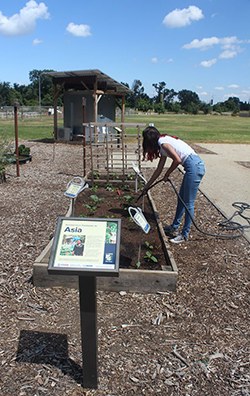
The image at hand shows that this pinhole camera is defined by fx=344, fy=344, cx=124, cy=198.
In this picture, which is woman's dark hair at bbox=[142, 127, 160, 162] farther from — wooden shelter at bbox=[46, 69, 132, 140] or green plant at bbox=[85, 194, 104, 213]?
wooden shelter at bbox=[46, 69, 132, 140]

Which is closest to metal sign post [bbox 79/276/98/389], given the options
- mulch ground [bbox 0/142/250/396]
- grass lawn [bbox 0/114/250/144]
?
mulch ground [bbox 0/142/250/396]

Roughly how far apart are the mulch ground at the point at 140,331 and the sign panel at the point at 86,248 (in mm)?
926

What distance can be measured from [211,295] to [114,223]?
1757 millimetres

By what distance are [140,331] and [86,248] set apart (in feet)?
3.94

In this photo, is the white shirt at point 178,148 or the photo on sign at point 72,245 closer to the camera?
the photo on sign at point 72,245

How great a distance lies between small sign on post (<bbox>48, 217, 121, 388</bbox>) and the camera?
6.78 ft

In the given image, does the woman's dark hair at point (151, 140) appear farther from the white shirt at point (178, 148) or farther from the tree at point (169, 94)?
the tree at point (169, 94)

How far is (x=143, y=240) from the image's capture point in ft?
15.2

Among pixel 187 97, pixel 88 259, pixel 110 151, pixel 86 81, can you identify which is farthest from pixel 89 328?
pixel 187 97

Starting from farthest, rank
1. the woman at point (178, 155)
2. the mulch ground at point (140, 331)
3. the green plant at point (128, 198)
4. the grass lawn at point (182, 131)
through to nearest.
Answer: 1. the grass lawn at point (182, 131)
2. the green plant at point (128, 198)
3. the woman at point (178, 155)
4. the mulch ground at point (140, 331)

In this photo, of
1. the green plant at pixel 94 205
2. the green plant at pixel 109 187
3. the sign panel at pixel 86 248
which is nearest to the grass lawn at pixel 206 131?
the green plant at pixel 109 187

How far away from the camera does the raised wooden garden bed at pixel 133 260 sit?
3.48m

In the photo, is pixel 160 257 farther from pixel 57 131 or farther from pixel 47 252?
pixel 57 131

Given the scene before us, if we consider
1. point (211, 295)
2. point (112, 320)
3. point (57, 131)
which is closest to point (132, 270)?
point (112, 320)
